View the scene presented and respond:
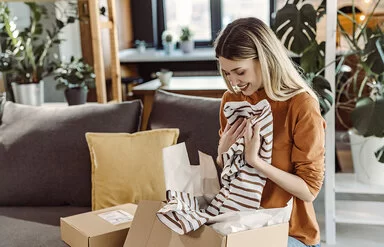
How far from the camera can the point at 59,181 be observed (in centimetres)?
227

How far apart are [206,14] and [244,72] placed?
163 inches

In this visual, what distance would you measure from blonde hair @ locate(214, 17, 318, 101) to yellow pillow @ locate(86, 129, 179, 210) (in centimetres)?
71

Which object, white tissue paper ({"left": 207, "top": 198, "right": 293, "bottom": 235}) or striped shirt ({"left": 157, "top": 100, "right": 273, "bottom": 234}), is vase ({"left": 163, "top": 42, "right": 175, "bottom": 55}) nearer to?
striped shirt ({"left": 157, "top": 100, "right": 273, "bottom": 234})

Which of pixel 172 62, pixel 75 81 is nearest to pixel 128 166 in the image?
pixel 75 81

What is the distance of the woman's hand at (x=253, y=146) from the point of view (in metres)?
1.43

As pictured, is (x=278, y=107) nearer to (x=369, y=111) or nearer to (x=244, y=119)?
(x=244, y=119)

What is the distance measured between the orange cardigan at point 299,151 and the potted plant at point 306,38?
0.97 m

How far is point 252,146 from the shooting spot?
1435 millimetres

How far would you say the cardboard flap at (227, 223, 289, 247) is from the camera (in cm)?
127

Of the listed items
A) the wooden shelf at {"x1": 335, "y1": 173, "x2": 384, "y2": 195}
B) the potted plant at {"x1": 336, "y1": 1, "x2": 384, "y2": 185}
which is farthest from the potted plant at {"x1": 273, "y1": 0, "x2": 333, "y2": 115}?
the wooden shelf at {"x1": 335, "y1": 173, "x2": 384, "y2": 195}

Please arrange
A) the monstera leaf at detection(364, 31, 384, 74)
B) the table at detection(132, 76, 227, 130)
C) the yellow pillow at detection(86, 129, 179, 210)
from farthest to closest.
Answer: the table at detection(132, 76, 227, 130) < the monstera leaf at detection(364, 31, 384, 74) < the yellow pillow at detection(86, 129, 179, 210)

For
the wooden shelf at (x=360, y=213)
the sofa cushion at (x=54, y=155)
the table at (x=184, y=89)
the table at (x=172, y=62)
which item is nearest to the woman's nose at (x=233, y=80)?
the sofa cushion at (x=54, y=155)

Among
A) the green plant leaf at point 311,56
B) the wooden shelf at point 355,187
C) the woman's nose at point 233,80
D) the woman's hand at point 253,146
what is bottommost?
the wooden shelf at point 355,187

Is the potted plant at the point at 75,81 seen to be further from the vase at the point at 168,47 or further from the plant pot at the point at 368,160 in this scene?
the vase at the point at 168,47
